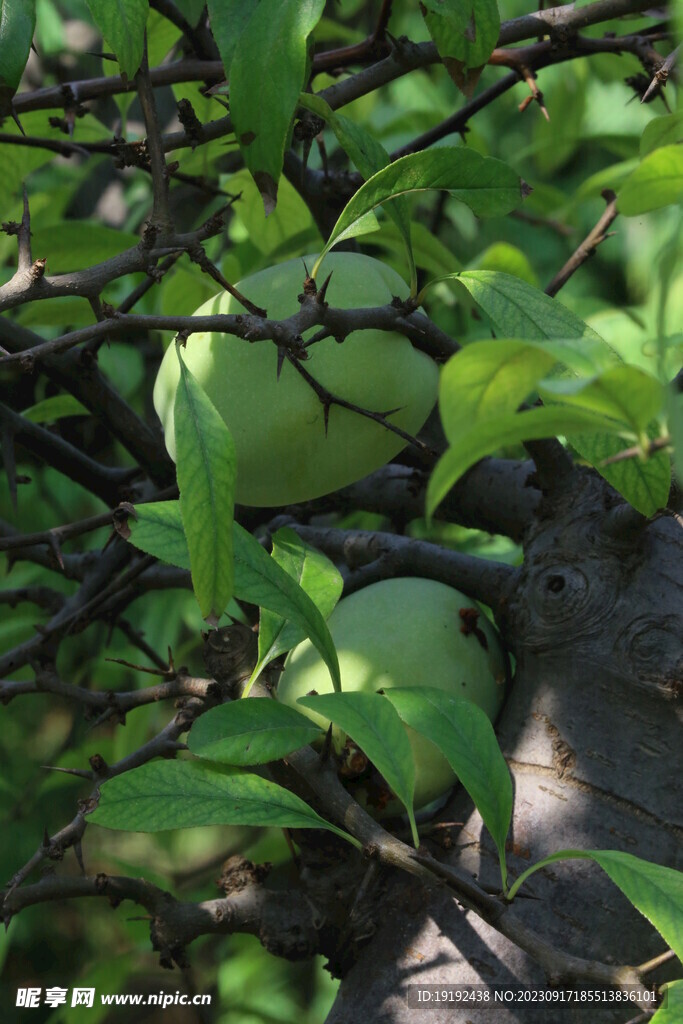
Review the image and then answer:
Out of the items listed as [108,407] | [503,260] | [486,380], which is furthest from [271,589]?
[503,260]

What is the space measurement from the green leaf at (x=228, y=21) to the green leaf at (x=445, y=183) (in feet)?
0.31

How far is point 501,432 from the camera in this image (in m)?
0.26

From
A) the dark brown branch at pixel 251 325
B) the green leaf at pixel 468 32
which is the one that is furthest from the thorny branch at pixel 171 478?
the green leaf at pixel 468 32

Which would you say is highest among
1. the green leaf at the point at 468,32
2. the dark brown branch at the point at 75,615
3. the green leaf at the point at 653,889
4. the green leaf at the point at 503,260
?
the green leaf at the point at 468,32

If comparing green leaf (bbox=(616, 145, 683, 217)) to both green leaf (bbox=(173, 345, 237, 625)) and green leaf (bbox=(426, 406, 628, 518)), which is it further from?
green leaf (bbox=(173, 345, 237, 625))

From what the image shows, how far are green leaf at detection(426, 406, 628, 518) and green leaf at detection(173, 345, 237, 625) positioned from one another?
0.47 feet

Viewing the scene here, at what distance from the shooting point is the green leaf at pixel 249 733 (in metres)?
0.45

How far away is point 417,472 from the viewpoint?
765mm

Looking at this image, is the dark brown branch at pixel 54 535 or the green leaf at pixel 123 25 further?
the dark brown branch at pixel 54 535

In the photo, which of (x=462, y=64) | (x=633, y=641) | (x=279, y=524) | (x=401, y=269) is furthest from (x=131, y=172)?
(x=633, y=641)

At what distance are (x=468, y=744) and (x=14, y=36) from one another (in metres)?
0.39

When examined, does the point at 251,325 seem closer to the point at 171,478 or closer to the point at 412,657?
the point at 412,657

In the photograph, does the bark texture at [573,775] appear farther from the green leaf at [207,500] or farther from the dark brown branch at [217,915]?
the green leaf at [207,500]

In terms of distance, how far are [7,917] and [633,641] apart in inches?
15.2
